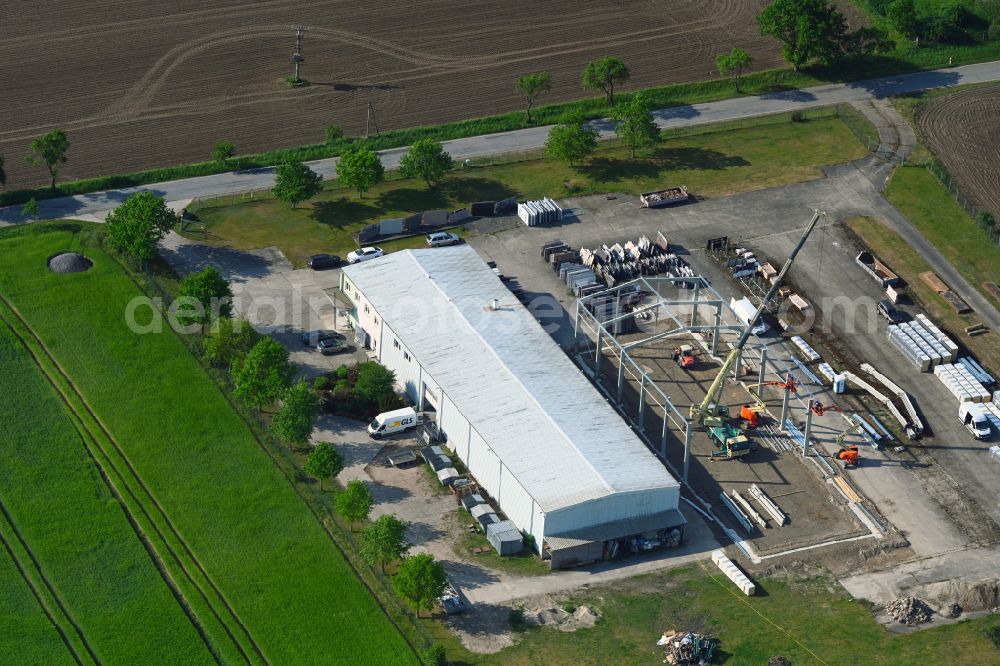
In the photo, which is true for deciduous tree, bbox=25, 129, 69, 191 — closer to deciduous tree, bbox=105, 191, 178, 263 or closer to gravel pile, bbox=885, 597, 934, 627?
deciduous tree, bbox=105, 191, 178, 263

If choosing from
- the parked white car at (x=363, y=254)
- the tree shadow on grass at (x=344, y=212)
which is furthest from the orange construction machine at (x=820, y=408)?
the tree shadow on grass at (x=344, y=212)

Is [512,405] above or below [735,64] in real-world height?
below

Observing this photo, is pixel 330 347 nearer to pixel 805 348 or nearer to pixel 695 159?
pixel 805 348

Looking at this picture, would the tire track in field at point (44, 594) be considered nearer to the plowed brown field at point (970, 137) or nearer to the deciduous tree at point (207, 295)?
the deciduous tree at point (207, 295)

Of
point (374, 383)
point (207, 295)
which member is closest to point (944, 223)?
point (374, 383)

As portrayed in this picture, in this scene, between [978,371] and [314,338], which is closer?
[978,371]

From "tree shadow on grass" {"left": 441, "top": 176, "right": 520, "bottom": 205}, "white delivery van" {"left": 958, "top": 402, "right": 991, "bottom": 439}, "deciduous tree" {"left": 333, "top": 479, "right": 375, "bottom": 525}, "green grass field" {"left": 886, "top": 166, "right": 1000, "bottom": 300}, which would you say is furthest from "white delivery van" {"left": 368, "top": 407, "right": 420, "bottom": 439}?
"green grass field" {"left": 886, "top": 166, "right": 1000, "bottom": 300}
